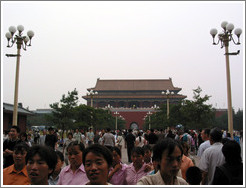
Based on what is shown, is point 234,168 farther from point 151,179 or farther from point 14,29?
point 14,29

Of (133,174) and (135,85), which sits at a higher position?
(135,85)

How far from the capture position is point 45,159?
2.41 meters

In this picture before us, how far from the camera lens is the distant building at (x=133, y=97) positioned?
51.9m

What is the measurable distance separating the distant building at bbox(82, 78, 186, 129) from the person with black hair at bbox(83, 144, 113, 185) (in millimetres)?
48731

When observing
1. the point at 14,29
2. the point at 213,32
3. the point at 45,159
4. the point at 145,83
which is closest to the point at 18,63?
the point at 14,29

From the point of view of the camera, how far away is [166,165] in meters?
2.17

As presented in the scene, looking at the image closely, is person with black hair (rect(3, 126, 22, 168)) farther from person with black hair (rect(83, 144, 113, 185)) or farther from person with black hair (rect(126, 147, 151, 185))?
person with black hair (rect(83, 144, 113, 185))

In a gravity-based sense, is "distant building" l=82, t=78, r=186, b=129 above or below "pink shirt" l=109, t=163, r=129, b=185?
above

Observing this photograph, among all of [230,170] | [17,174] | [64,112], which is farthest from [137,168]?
[64,112]

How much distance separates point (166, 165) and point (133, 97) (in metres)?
51.0

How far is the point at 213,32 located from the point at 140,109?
41.6m

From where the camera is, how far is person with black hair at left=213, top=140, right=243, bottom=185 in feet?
8.29

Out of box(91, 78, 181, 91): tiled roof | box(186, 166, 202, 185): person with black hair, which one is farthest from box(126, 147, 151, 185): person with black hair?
box(91, 78, 181, 91): tiled roof

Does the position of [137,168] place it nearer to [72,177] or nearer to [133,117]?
[72,177]
